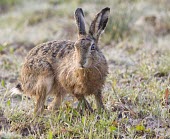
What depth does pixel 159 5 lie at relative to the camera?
40.2 feet

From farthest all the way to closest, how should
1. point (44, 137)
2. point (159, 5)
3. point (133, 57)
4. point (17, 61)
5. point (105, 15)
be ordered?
1. point (159, 5)
2. point (133, 57)
3. point (17, 61)
4. point (105, 15)
5. point (44, 137)

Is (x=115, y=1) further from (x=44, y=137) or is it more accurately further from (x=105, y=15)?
(x=44, y=137)

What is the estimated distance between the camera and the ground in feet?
18.5

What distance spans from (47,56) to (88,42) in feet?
2.63

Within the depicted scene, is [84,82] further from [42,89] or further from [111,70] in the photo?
[111,70]

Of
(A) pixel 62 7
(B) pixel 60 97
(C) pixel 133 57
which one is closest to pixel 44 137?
(B) pixel 60 97

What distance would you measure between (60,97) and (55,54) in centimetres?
50

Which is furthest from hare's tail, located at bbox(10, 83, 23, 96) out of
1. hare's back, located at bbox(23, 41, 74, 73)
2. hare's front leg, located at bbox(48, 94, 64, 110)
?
hare's front leg, located at bbox(48, 94, 64, 110)

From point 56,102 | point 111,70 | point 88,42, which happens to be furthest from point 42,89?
point 111,70

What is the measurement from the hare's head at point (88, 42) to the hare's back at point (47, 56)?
42cm

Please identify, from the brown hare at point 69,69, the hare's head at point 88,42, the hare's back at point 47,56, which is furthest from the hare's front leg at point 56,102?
the hare's head at point 88,42

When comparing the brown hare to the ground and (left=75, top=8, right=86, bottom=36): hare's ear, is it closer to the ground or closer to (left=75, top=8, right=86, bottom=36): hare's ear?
(left=75, top=8, right=86, bottom=36): hare's ear

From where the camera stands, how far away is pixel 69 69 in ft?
20.0

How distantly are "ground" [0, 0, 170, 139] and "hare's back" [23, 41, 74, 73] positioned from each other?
439mm
